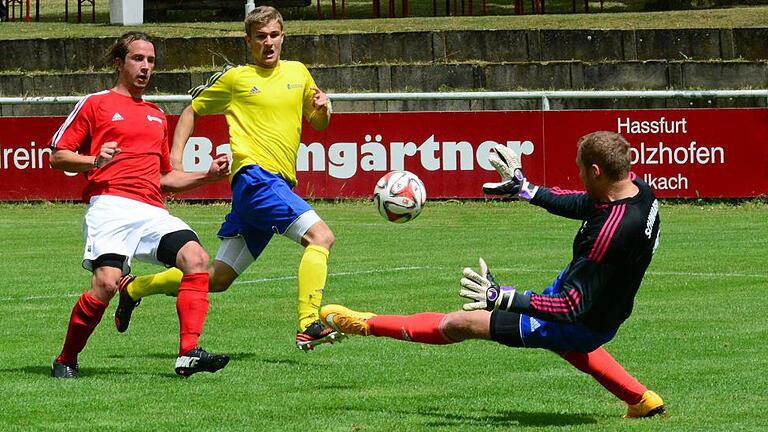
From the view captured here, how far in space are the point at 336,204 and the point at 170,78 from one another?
5419 millimetres

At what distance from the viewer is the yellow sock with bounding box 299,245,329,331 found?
30.0 feet

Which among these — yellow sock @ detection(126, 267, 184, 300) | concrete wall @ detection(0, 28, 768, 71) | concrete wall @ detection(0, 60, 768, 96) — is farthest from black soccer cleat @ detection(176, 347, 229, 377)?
concrete wall @ detection(0, 28, 768, 71)

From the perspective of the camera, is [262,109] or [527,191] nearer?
[527,191]

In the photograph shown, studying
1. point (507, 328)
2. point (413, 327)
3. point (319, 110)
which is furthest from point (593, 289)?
point (319, 110)

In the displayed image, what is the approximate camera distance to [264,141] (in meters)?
9.84

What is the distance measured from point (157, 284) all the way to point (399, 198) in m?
1.72

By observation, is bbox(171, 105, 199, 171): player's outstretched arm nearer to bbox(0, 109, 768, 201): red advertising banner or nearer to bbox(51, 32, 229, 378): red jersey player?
bbox(51, 32, 229, 378): red jersey player

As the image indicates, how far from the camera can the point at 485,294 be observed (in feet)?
22.3

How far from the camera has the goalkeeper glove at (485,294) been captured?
679cm

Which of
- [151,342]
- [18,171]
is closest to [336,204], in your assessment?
[18,171]

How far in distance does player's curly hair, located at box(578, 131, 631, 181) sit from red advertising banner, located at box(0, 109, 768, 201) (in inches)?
573

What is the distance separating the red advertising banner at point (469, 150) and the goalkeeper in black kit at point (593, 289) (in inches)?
562

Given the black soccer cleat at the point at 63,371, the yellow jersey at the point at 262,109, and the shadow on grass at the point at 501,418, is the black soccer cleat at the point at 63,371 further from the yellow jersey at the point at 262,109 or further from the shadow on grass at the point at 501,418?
the shadow on grass at the point at 501,418

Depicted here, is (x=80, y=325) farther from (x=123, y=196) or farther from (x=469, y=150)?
(x=469, y=150)
